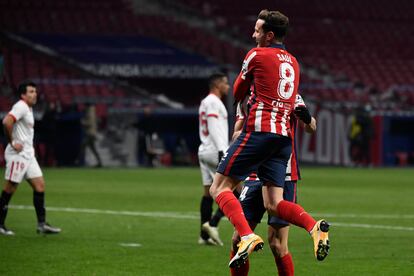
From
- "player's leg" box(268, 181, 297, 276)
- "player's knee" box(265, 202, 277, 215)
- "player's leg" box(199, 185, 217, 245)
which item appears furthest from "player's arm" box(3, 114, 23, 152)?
"player's knee" box(265, 202, 277, 215)

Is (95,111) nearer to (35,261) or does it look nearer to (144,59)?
(144,59)

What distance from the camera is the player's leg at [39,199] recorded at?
47.6ft

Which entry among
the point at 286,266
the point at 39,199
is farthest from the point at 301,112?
the point at 39,199

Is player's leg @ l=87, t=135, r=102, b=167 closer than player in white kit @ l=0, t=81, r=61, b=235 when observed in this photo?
No

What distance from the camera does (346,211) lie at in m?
19.1

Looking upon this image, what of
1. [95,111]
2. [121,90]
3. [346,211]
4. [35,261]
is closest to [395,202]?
[346,211]

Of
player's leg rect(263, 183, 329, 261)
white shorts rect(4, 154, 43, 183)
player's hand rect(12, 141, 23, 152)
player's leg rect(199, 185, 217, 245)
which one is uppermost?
player's hand rect(12, 141, 23, 152)

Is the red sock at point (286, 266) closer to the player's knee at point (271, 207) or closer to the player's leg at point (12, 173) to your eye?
the player's knee at point (271, 207)

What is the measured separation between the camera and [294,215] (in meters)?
8.47

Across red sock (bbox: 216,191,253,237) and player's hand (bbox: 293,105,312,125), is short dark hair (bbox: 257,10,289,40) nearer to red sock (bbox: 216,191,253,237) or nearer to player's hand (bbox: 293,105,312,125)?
player's hand (bbox: 293,105,312,125)

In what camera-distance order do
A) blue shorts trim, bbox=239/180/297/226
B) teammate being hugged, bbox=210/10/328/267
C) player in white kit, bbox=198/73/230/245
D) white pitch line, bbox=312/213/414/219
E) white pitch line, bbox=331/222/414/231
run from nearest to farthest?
teammate being hugged, bbox=210/10/328/267, blue shorts trim, bbox=239/180/297/226, player in white kit, bbox=198/73/230/245, white pitch line, bbox=331/222/414/231, white pitch line, bbox=312/213/414/219

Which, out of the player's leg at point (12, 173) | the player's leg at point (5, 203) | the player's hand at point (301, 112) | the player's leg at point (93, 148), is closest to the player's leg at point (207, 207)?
the player's leg at point (12, 173)

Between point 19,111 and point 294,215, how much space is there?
7.09 m

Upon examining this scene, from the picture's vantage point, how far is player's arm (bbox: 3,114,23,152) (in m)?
14.5
